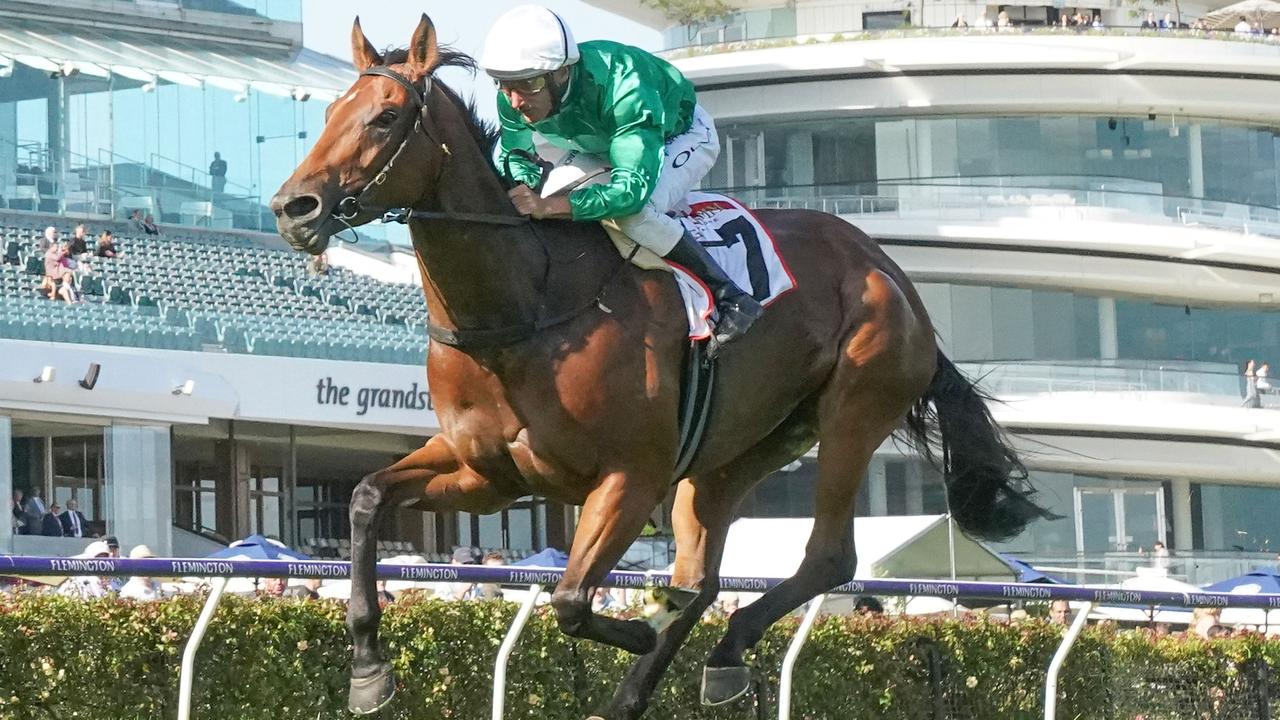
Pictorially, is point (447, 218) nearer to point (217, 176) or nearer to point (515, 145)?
point (515, 145)

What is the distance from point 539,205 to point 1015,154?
85.7 ft

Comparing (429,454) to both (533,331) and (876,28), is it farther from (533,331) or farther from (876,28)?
(876,28)

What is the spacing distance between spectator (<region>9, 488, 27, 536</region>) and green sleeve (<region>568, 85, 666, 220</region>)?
13.6 metres

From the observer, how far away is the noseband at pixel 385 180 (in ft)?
13.8

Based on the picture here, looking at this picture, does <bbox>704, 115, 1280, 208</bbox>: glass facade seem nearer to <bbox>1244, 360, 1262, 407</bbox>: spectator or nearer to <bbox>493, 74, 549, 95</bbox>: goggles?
<bbox>1244, 360, 1262, 407</bbox>: spectator

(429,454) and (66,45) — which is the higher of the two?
(66,45)

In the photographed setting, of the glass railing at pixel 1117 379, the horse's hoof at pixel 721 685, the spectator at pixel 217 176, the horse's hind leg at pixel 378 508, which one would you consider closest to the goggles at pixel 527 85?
the horse's hind leg at pixel 378 508

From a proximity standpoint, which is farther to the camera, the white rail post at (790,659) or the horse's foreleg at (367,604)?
the white rail post at (790,659)

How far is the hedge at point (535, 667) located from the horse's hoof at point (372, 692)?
1.60ft

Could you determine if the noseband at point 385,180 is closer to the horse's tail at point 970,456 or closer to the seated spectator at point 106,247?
the horse's tail at point 970,456

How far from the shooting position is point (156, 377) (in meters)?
19.7

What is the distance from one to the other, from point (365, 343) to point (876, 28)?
491 inches

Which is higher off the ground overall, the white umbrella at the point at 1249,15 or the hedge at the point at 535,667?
the white umbrella at the point at 1249,15

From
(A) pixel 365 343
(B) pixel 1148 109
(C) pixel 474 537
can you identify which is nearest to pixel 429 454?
(A) pixel 365 343
